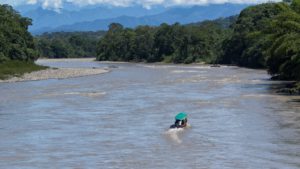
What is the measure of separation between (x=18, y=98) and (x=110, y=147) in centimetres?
2262

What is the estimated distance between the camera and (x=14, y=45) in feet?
292

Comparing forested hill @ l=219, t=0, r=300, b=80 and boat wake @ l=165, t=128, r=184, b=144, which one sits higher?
forested hill @ l=219, t=0, r=300, b=80

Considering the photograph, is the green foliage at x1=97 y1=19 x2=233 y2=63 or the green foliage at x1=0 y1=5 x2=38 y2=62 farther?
the green foliage at x1=97 y1=19 x2=233 y2=63

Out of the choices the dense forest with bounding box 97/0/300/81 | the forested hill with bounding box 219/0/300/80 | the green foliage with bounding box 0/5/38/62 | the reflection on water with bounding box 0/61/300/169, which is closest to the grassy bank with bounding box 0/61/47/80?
the green foliage with bounding box 0/5/38/62

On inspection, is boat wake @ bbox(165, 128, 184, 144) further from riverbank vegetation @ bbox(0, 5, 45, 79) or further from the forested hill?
riverbank vegetation @ bbox(0, 5, 45, 79)

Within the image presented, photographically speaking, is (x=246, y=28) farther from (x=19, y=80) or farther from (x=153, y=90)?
(x=153, y=90)

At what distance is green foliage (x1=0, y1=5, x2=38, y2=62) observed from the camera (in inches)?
3386

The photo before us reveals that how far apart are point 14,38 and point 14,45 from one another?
3094 mm

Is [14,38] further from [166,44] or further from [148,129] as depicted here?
[148,129]

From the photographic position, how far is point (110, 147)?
24.2m

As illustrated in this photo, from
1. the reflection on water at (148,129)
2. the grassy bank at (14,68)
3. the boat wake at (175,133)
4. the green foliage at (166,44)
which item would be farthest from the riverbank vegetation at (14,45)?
the boat wake at (175,133)

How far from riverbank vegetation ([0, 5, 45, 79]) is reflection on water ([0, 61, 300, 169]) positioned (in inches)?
1164

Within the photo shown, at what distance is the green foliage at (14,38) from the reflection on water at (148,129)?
3709 cm

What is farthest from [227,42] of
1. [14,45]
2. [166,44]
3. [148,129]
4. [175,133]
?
[175,133]
